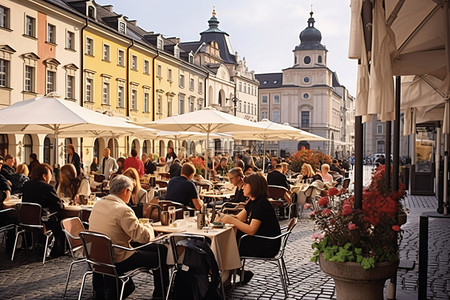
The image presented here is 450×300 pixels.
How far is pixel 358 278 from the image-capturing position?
5.01 metres

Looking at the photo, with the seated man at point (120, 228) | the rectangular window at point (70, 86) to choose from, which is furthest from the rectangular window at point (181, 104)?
the seated man at point (120, 228)

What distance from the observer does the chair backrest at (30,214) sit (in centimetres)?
867

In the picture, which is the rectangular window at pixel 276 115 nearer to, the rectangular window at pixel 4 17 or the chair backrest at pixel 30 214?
the rectangular window at pixel 4 17

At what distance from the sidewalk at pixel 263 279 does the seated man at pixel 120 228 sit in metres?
0.69

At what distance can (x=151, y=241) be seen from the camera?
20.8ft

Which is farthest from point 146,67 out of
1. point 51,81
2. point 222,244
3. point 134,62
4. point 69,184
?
point 222,244

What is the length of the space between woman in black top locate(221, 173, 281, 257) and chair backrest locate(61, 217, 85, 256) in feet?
6.36

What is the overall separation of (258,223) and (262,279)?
1293 millimetres

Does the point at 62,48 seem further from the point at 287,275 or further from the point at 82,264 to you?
the point at 287,275

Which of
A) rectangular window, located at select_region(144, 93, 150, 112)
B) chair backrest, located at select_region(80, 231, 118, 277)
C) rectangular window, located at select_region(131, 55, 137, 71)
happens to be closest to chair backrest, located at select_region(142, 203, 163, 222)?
chair backrest, located at select_region(80, 231, 118, 277)

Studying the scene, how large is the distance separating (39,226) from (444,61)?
23.0ft

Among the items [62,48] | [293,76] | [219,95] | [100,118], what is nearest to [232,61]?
[219,95]

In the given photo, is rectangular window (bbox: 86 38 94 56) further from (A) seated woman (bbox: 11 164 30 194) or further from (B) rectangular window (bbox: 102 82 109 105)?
(A) seated woman (bbox: 11 164 30 194)

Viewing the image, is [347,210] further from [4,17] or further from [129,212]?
[4,17]
